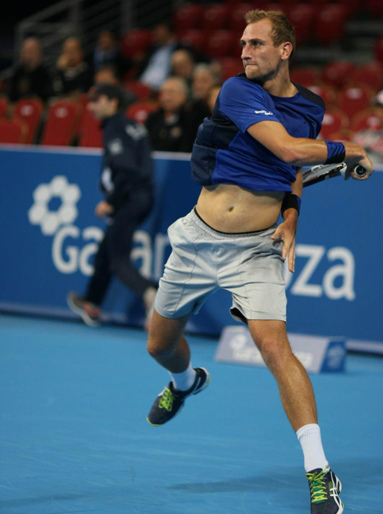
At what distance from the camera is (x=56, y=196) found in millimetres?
9547

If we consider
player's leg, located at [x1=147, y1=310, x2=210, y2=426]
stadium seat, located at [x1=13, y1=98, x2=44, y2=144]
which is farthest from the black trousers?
stadium seat, located at [x1=13, y1=98, x2=44, y2=144]

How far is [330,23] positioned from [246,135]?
37.2 ft

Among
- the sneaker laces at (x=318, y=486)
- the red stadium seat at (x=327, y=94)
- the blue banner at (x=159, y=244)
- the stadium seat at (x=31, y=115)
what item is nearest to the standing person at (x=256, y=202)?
the sneaker laces at (x=318, y=486)

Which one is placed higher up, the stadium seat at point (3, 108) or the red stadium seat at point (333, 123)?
the stadium seat at point (3, 108)

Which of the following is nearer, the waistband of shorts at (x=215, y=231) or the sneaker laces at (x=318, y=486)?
the sneaker laces at (x=318, y=486)

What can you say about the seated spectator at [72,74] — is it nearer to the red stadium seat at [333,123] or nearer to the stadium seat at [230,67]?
the stadium seat at [230,67]

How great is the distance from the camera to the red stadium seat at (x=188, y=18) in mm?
16516

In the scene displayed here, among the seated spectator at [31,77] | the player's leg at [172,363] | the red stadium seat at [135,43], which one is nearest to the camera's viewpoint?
the player's leg at [172,363]

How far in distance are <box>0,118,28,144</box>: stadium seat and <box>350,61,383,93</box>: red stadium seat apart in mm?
4569

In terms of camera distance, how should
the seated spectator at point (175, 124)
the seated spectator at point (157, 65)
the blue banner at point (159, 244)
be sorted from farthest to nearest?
1. the seated spectator at point (157, 65)
2. the seated spectator at point (175, 124)
3. the blue banner at point (159, 244)

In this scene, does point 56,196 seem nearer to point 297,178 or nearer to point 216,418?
point 216,418

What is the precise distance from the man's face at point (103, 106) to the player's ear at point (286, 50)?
181 inches

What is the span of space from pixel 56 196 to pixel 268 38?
17.9ft

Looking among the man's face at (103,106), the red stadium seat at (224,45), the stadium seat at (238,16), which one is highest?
the stadium seat at (238,16)
